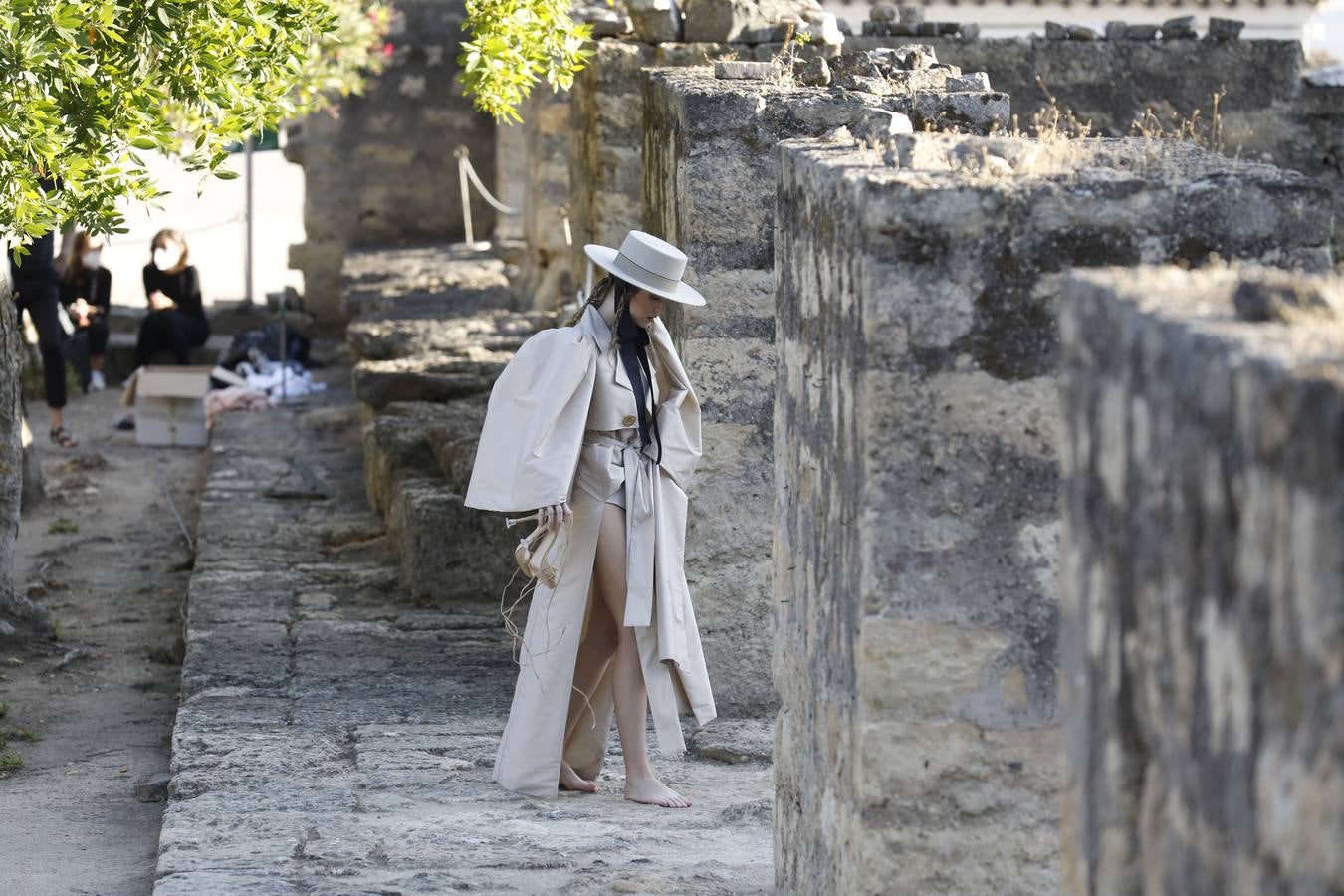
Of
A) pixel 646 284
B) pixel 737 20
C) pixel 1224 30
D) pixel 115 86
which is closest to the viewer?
pixel 646 284

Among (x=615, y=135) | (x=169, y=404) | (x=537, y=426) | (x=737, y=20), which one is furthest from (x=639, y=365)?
(x=169, y=404)

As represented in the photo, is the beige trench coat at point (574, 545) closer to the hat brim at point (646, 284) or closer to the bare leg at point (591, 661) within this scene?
the bare leg at point (591, 661)

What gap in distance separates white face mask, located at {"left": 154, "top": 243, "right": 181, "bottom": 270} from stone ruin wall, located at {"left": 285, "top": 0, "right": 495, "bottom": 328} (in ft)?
10.8

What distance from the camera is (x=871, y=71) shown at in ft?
19.7

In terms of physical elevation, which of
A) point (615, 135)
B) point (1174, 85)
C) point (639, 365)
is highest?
point (1174, 85)

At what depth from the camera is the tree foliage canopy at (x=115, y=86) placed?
202 inches

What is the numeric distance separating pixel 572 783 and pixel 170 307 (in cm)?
869

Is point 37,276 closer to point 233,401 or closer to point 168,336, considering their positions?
point 233,401

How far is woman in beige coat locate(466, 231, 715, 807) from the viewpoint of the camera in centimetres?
492

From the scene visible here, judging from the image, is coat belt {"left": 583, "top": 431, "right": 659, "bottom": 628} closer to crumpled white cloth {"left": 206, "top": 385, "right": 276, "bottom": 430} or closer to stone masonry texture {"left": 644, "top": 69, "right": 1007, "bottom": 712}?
stone masonry texture {"left": 644, "top": 69, "right": 1007, "bottom": 712}

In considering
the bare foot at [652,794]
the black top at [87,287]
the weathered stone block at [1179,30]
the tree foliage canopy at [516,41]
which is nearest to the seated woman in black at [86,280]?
the black top at [87,287]

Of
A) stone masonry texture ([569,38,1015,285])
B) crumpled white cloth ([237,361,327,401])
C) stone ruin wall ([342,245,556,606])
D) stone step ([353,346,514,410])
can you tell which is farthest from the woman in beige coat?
crumpled white cloth ([237,361,327,401])

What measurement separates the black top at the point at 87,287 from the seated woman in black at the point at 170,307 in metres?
0.32

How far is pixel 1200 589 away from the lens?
1.98 m
